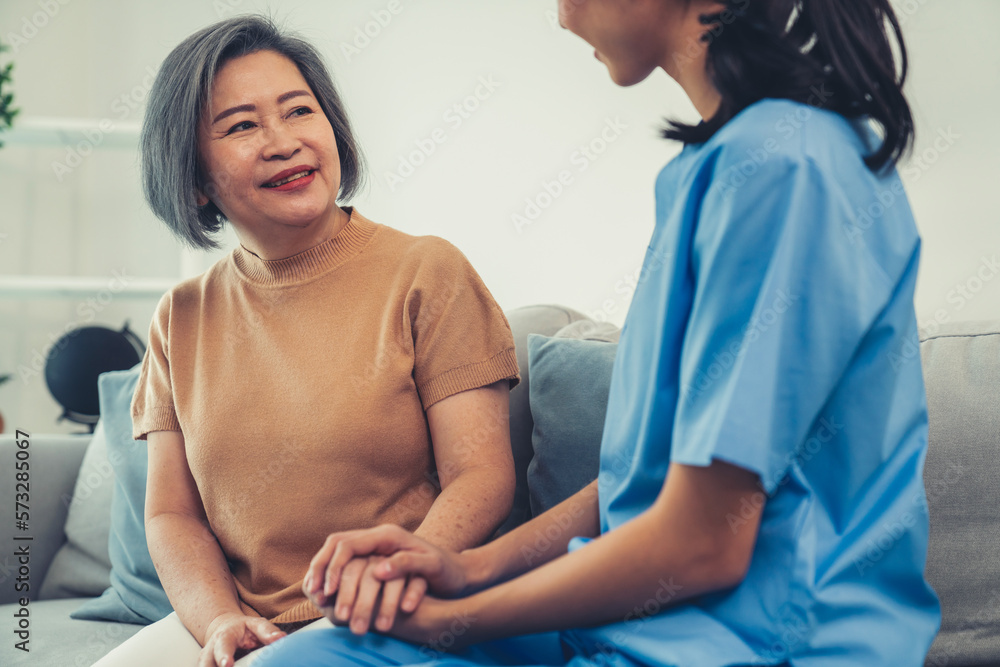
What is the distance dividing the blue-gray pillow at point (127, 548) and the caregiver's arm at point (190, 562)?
0.98 feet

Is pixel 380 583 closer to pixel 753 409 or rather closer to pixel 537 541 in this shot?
pixel 537 541

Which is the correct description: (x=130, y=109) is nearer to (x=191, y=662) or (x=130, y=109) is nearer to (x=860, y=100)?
(x=191, y=662)

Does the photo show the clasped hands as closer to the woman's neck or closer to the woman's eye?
the woman's neck

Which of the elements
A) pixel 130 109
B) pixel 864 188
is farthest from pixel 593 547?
pixel 130 109

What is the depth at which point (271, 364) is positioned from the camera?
1.20 meters

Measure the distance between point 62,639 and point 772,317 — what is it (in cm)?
141

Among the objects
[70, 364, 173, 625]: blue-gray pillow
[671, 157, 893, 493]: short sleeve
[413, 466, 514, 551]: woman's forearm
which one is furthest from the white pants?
[671, 157, 893, 493]: short sleeve

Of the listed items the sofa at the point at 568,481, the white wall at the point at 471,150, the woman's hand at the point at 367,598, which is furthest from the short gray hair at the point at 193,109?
the white wall at the point at 471,150

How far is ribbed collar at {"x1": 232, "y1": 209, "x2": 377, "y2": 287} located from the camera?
126cm

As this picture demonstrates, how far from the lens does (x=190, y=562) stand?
117 cm

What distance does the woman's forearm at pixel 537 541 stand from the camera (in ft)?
2.75

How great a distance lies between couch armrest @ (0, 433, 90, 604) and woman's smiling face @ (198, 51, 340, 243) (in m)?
0.92

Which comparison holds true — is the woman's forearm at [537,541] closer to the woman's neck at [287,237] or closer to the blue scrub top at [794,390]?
the blue scrub top at [794,390]

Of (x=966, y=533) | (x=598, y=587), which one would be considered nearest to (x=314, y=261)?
(x=598, y=587)
